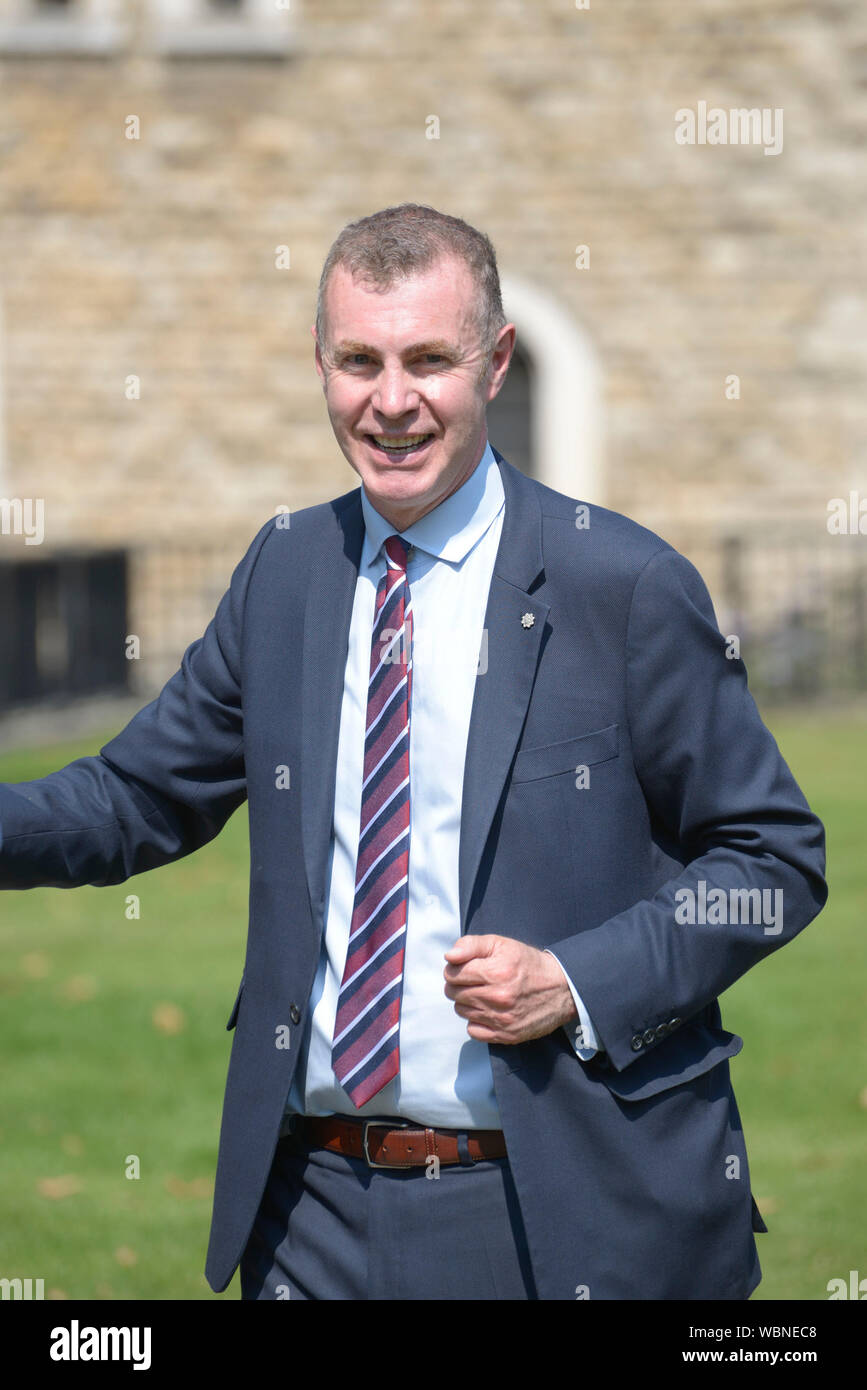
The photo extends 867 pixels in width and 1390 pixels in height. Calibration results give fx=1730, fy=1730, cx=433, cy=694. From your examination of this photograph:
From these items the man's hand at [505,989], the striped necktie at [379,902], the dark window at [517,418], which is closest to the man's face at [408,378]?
the striped necktie at [379,902]

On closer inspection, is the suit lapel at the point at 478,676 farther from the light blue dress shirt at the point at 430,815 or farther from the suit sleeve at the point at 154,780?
the suit sleeve at the point at 154,780

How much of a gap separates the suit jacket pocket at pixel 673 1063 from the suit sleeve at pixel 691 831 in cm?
5

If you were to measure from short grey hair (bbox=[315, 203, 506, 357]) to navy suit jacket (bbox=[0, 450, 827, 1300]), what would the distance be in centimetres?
33

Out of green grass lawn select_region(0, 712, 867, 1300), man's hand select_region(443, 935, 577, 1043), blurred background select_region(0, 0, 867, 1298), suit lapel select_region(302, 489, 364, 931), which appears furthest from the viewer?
blurred background select_region(0, 0, 867, 1298)

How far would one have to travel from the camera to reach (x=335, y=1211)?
2494mm

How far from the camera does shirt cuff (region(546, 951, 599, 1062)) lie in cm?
234

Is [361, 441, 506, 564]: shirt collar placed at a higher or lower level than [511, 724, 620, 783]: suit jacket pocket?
higher

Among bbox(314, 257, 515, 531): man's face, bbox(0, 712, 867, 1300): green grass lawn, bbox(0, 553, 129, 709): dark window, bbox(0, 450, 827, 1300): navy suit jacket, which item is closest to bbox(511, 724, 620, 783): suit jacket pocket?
bbox(0, 450, 827, 1300): navy suit jacket

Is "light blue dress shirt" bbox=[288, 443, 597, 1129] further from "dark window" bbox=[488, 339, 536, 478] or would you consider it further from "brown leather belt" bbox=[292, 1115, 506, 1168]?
"dark window" bbox=[488, 339, 536, 478]

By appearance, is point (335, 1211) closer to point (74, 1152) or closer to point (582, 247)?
point (74, 1152)

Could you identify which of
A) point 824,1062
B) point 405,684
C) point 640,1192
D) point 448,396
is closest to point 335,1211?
point 640,1192

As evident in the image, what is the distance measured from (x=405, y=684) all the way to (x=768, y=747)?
0.53 meters

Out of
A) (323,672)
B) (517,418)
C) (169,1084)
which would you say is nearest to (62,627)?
(517,418)

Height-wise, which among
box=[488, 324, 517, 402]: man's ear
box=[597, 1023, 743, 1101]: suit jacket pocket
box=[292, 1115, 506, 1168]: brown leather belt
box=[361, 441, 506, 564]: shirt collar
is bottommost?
box=[292, 1115, 506, 1168]: brown leather belt
